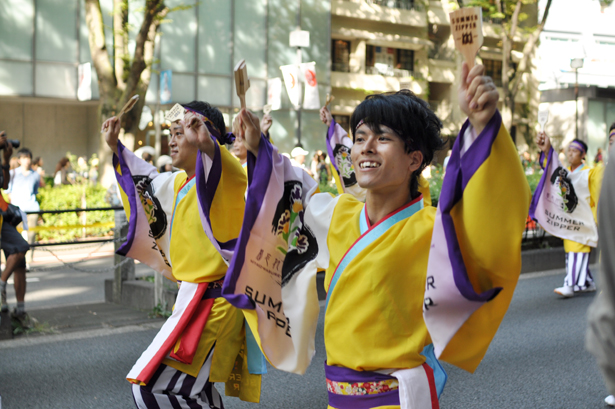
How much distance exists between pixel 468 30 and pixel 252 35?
20.9 meters

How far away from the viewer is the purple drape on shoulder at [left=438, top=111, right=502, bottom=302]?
1.82 m

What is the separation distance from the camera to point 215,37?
21.0m

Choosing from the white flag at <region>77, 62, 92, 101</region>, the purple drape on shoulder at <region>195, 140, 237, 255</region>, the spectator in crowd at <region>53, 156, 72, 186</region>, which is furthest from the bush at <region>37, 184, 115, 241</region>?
the purple drape on shoulder at <region>195, 140, 237, 255</region>

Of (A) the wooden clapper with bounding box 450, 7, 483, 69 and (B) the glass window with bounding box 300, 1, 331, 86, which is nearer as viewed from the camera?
(A) the wooden clapper with bounding box 450, 7, 483, 69

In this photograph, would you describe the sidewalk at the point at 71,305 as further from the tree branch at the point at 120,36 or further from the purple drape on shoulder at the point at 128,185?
the tree branch at the point at 120,36

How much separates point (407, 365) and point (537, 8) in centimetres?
3439

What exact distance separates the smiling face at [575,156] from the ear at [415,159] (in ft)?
20.7

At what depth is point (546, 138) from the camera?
6.22 meters

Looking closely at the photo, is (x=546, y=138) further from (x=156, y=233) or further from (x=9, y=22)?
(x=9, y=22)

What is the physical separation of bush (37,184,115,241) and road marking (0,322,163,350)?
5536mm

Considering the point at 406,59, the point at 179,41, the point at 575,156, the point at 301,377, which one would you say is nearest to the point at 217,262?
the point at 301,377

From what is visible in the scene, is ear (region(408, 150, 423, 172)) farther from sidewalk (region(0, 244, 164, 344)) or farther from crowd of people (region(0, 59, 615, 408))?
sidewalk (region(0, 244, 164, 344))

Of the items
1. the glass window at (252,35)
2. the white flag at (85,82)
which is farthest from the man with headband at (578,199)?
Result: the glass window at (252,35)

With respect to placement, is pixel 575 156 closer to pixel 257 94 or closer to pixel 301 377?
pixel 301 377
